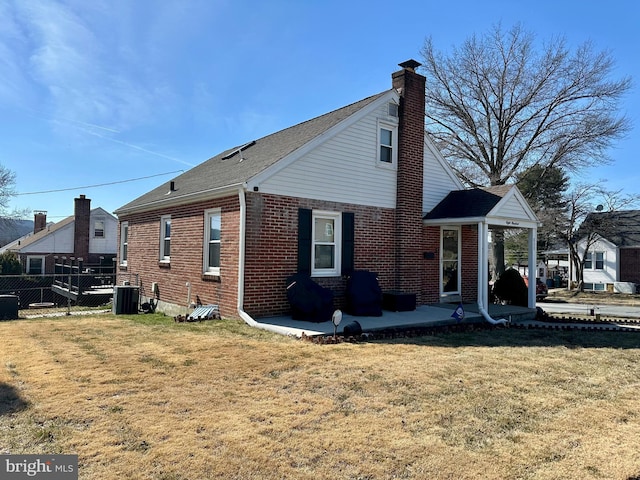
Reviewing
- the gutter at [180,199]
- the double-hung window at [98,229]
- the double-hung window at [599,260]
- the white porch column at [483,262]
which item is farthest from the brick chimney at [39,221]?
the double-hung window at [599,260]

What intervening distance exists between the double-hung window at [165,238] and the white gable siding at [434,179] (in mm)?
8312

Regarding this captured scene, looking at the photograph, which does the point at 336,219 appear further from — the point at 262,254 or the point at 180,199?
the point at 180,199

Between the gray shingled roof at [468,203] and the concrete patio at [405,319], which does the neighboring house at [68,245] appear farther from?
the concrete patio at [405,319]

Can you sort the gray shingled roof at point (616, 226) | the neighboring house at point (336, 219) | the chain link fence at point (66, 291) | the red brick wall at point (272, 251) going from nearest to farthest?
the red brick wall at point (272, 251)
the neighboring house at point (336, 219)
the chain link fence at point (66, 291)
the gray shingled roof at point (616, 226)

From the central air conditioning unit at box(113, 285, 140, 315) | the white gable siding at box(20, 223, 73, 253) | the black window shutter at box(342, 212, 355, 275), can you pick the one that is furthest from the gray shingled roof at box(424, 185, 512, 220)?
the white gable siding at box(20, 223, 73, 253)

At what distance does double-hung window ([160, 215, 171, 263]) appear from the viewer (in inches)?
536

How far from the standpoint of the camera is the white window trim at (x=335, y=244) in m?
10.7

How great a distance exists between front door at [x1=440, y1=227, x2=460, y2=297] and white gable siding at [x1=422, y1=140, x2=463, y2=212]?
1.04 m

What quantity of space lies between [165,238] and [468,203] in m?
9.72

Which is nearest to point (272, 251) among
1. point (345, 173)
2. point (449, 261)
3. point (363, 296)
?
point (363, 296)

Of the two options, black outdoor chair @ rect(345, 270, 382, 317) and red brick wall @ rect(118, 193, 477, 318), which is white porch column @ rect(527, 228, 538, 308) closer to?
red brick wall @ rect(118, 193, 477, 318)

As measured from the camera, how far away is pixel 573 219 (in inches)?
1133

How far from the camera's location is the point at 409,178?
40.8 feet

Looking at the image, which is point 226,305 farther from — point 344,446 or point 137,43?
point 137,43
